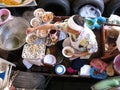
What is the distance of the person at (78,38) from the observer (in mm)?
1508

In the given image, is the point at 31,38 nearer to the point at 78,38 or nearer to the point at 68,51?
the point at 68,51

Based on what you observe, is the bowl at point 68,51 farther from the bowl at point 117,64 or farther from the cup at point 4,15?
the cup at point 4,15

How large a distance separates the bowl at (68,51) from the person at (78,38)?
0.07ft

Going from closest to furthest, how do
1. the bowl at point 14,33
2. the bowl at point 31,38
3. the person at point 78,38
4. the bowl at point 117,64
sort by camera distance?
the person at point 78,38, the bowl at point 117,64, the bowl at point 31,38, the bowl at point 14,33

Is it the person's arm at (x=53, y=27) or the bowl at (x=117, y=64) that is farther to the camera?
the bowl at (x=117, y=64)

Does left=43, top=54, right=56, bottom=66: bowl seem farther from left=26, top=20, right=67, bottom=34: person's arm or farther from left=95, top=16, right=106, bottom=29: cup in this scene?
left=95, top=16, right=106, bottom=29: cup

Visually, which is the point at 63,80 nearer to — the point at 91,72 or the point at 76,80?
the point at 76,80

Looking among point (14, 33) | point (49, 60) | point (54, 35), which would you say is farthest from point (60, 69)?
point (14, 33)

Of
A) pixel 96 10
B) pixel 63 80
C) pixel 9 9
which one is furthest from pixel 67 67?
pixel 9 9

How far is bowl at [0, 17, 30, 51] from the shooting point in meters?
1.94

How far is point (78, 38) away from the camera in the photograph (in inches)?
61.6

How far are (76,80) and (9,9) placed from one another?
2.82ft

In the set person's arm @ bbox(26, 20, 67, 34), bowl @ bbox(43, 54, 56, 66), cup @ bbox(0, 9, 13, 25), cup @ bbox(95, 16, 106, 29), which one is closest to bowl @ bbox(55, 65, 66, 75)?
bowl @ bbox(43, 54, 56, 66)

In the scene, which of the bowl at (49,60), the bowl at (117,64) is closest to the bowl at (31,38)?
the bowl at (49,60)
